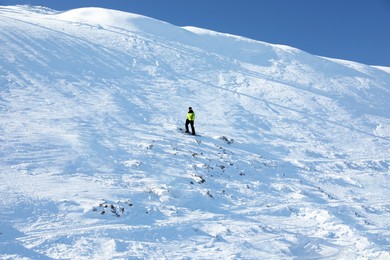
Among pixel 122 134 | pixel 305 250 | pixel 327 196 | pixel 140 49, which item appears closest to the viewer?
pixel 305 250

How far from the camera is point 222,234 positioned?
34.0 feet

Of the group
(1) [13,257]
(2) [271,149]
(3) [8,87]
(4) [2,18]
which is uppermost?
(4) [2,18]

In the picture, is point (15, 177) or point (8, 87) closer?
point (15, 177)

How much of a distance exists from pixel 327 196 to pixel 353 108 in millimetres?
19304

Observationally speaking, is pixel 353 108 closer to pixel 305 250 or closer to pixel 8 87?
pixel 305 250

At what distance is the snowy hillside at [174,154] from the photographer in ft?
32.6

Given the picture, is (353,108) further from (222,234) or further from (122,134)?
(222,234)

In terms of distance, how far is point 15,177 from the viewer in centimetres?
1174

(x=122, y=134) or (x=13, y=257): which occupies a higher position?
(x=122, y=134)

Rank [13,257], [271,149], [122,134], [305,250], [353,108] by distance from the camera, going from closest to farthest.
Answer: [13,257] < [305,250] < [122,134] < [271,149] < [353,108]

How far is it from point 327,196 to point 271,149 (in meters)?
5.89

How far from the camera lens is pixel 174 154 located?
1620 centimetres

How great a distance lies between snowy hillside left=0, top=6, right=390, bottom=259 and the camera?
9.93 meters

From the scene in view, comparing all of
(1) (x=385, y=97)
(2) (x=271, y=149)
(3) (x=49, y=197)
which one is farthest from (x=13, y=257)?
(1) (x=385, y=97)
